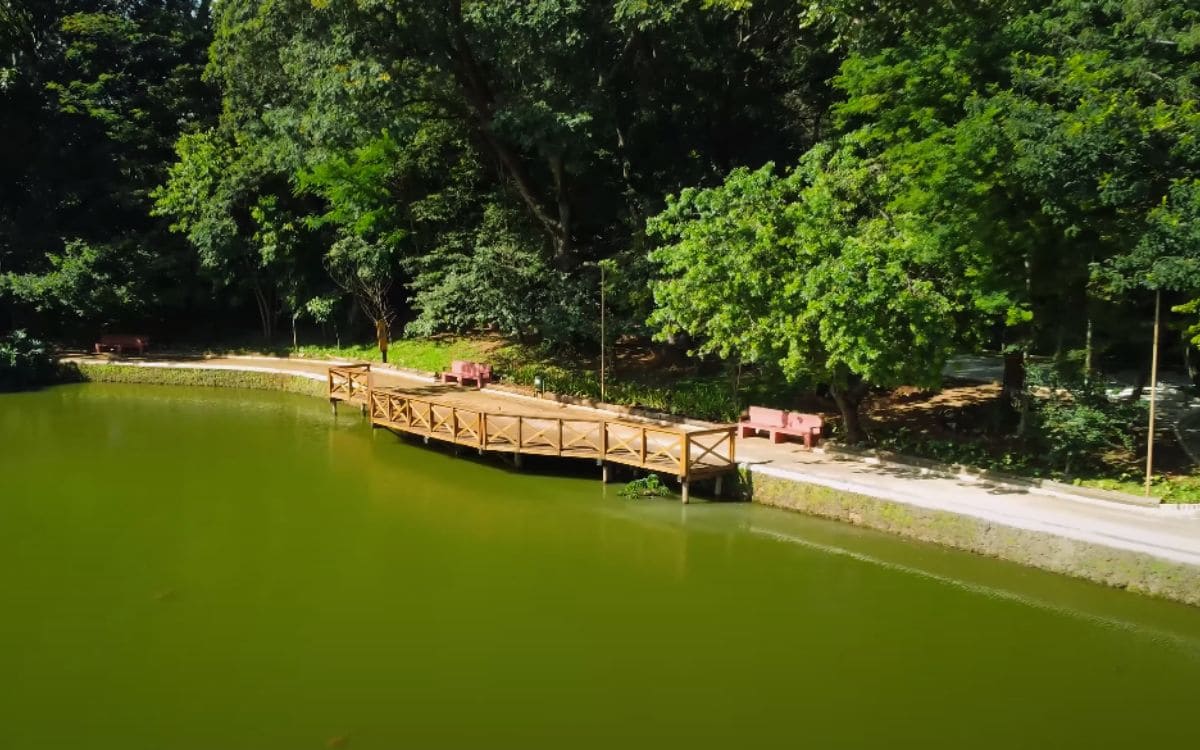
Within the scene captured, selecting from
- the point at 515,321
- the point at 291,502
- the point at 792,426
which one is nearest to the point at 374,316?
the point at 515,321

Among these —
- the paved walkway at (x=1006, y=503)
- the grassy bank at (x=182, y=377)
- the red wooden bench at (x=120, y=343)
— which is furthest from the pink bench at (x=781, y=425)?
the red wooden bench at (x=120, y=343)

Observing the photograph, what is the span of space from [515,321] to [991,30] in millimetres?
13693

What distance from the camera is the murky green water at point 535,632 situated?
8.46 meters

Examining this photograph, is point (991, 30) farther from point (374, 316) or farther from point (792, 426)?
point (374, 316)

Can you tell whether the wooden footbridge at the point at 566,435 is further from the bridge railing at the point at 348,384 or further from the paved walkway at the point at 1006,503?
the bridge railing at the point at 348,384

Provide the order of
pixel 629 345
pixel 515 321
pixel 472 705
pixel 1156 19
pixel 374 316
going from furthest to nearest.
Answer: pixel 374 316 → pixel 629 345 → pixel 515 321 → pixel 1156 19 → pixel 472 705

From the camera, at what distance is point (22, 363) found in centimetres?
2908

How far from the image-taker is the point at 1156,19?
13508 mm

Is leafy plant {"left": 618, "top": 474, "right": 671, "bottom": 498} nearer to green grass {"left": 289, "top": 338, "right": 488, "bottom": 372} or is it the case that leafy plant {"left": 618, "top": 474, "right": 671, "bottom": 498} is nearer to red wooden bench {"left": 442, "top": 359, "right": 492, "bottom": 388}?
red wooden bench {"left": 442, "top": 359, "right": 492, "bottom": 388}

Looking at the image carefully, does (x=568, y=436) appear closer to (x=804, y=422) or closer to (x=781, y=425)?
(x=781, y=425)

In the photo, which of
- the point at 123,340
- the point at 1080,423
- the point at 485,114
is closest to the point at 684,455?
the point at 1080,423

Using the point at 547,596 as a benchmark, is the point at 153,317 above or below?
above

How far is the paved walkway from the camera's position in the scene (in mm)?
11625

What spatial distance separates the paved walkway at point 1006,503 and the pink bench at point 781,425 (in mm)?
240
